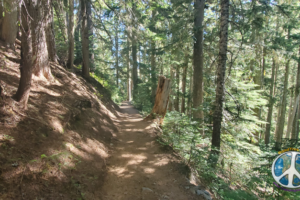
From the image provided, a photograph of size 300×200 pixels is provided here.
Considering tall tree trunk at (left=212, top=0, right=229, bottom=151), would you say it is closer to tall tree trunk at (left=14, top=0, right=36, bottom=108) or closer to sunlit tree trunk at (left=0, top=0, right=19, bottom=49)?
tall tree trunk at (left=14, top=0, right=36, bottom=108)

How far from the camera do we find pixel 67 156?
381cm

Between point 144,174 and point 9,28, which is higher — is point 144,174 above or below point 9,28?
below

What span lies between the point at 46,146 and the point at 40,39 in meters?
3.60

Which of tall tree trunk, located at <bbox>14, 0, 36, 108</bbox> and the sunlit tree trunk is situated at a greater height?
the sunlit tree trunk

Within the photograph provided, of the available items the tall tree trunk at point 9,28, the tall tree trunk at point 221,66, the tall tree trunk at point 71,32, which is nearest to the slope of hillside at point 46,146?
the tall tree trunk at point 9,28

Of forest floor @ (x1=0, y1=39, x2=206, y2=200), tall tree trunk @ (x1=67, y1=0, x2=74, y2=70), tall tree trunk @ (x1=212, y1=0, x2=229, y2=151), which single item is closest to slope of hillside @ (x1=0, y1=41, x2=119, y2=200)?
forest floor @ (x1=0, y1=39, x2=206, y2=200)

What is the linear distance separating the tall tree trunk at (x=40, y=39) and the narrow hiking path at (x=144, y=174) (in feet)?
13.1

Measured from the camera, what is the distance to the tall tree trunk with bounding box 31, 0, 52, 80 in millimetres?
3851

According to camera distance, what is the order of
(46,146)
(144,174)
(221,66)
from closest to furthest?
(46,146), (144,174), (221,66)

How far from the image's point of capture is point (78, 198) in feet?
9.95

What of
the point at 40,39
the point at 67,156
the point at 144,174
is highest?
the point at 40,39

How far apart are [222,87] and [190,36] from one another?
165 inches

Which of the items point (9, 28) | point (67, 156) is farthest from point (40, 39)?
point (67, 156)

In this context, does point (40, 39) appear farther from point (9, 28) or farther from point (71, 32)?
point (71, 32)
